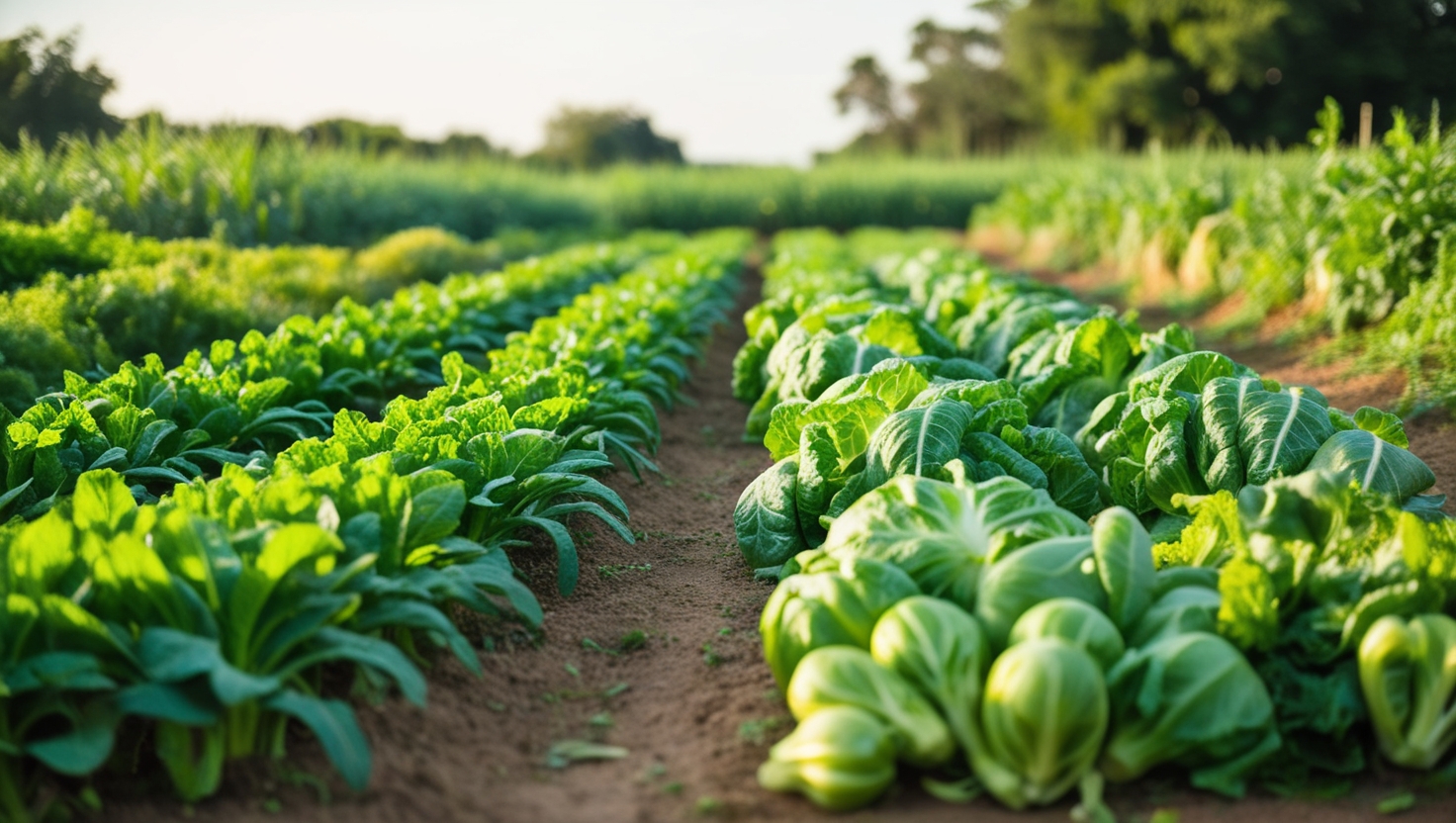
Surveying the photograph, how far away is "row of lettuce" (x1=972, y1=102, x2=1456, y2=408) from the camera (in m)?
6.15

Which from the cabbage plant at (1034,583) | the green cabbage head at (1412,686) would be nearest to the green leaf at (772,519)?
the cabbage plant at (1034,583)

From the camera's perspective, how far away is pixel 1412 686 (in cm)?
228

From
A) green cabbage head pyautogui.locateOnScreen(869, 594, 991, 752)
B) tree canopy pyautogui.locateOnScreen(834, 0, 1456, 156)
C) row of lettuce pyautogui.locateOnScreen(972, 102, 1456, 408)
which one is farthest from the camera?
tree canopy pyautogui.locateOnScreen(834, 0, 1456, 156)

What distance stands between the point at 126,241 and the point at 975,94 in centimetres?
4341

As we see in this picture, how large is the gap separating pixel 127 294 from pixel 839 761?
5.83m

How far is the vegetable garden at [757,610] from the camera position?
7.18 ft

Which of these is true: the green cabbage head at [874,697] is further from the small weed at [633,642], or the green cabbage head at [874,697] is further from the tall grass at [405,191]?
the tall grass at [405,191]

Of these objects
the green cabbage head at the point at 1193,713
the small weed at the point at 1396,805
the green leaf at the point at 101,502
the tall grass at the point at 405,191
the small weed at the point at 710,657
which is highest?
the tall grass at the point at 405,191

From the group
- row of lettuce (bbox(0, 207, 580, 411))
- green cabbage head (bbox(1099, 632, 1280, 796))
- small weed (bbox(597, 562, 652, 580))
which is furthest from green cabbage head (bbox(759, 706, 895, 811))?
row of lettuce (bbox(0, 207, 580, 411))

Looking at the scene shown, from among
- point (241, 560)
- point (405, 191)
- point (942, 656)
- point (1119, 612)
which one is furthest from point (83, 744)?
point (405, 191)

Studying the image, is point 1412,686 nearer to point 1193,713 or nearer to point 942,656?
point 1193,713

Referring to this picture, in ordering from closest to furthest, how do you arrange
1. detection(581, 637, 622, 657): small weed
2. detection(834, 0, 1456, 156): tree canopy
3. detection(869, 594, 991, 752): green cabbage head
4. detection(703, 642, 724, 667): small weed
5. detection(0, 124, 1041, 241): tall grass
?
detection(869, 594, 991, 752): green cabbage head
detection(703, 642, 724, 667): small weed
detection(581, 637, 622, 657): small weed
detection(0, 124, 1041, 241): tall grass
detection(834, 0, 1456, 156): tree canopy

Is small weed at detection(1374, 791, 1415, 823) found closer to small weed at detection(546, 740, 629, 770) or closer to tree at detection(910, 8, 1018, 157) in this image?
small weed at detection(546, 740, 629, 770)

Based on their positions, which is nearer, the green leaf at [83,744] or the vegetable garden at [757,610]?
the green leaf at [83,744]
